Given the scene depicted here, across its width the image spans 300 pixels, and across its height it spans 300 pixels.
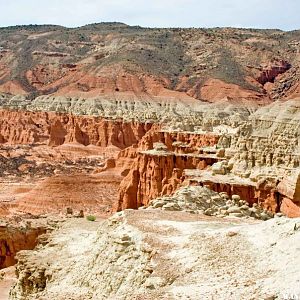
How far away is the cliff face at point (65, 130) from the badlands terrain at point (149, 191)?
0.24 meters

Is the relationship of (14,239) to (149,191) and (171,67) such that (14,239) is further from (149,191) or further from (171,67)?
(171,67)

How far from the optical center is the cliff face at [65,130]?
4166 inches

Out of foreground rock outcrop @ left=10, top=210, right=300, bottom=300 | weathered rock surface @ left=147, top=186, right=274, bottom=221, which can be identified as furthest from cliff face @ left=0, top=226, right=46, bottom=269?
foreground rock outcrop @ left=10, top=210, right=300, bottom=300

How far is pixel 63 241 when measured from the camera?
77.5ft

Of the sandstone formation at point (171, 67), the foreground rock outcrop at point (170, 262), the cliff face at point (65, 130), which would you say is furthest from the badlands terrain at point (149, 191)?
the sandstone formation at point (171, 67)

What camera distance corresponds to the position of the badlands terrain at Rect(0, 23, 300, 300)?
615 inches

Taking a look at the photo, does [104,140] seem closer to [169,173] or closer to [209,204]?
[169,173]

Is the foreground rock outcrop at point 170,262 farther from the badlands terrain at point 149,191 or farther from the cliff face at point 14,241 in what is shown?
the cliff face at point 14,241

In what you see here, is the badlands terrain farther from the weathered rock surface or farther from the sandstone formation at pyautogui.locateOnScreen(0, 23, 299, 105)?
the sandstone formation at pyautogui.locateOnScreen(0, 23, 299, 105)

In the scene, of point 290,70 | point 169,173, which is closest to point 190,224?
point 169,173

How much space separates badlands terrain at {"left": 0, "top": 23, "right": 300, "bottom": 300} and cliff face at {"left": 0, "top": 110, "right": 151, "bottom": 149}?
0.24 metres

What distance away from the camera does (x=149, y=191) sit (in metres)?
44.2

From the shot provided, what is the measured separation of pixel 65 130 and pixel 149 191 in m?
68.8

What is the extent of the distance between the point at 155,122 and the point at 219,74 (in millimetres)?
51214
